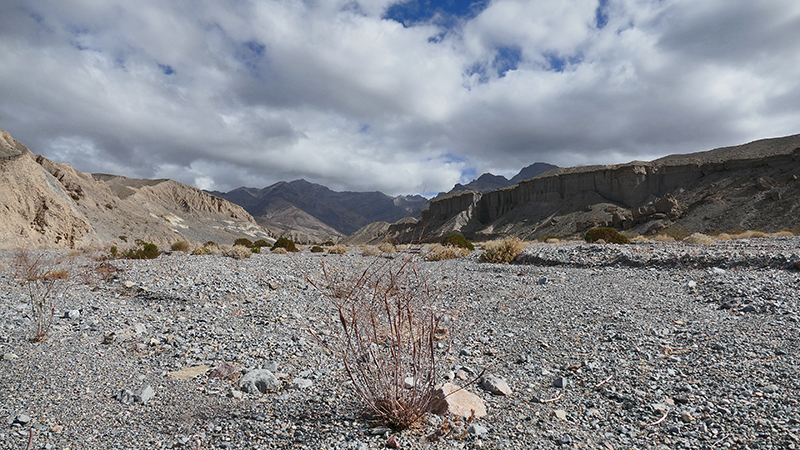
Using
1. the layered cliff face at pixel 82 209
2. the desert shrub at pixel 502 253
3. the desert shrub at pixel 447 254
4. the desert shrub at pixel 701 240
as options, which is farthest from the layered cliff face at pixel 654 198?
the layered cliff face at pixel 82 209

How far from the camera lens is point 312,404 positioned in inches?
127

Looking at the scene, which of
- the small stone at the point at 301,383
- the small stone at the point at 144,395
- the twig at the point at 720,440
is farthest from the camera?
the small stone at the point at 301,383

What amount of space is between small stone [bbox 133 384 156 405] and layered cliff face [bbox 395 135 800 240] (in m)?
17.0

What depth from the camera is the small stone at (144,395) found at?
10.8 ft

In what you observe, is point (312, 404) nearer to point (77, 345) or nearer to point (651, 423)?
point (651, 423)

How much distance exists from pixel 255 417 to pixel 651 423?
3.25 metres

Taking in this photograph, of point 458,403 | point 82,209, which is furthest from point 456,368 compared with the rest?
point 82,209

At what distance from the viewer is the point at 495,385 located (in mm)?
3553

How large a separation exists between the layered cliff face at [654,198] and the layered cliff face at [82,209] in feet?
88.1

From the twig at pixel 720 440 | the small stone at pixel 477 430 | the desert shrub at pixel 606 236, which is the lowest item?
the twig at pixel 720 440

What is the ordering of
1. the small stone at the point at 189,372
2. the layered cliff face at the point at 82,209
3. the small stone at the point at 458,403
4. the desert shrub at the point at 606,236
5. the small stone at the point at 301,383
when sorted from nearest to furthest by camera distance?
1. the small stone at the point at 458,403
2. the small stone at the point at 301,383
3. the small stone at the point at 189,372
4. the desert shrub at the point at 606,236
5. the layered cliff face at the point at 82,209

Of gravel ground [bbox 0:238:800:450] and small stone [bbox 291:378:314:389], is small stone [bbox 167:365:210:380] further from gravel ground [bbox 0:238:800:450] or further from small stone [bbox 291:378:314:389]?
small stone [bbox 291:378:314:389]

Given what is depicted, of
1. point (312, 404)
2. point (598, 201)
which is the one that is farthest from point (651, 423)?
point (598, 201)

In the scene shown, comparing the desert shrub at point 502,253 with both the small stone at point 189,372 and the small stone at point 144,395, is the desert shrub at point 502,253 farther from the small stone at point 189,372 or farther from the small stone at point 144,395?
the small stone at point 144,395
